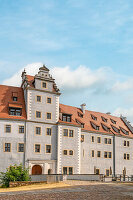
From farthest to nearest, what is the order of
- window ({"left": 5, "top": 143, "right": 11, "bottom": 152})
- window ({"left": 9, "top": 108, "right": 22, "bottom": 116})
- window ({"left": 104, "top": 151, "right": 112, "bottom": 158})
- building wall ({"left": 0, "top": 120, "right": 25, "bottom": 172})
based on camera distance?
window ({"left": 104, "top": 151, "right": 112, "bottom": 158}) → window ({"left": 9, "top": 108, "right": 22, "bottom": 116}) → window ({"left": 5, "top": 143, "right": 11, "bottom": 152}) → building wall ({"left": 0, "top": 120, "right": 25, "bottom": 172})

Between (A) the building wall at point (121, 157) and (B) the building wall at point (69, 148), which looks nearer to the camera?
(B) the building wall at point (69, 148)

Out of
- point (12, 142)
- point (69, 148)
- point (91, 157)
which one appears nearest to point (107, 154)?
point (91, 157)

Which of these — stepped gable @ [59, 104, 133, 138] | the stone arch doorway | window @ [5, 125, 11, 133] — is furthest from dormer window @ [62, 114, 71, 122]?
window @ [5, 125, 11, 133]

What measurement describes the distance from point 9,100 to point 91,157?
62.0ft

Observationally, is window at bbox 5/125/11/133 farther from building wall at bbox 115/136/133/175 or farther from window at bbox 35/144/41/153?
building wall at bbox 115/136/133/175

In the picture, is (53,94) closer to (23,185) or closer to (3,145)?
(3,145)

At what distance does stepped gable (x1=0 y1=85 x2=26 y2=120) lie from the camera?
38688 mm

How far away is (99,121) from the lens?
179ft

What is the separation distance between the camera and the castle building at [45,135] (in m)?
38.1

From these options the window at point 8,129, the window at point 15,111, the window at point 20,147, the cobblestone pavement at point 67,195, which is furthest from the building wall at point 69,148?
the cobblestone pavement at point 67,195

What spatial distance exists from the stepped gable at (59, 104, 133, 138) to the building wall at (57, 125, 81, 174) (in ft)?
9.78

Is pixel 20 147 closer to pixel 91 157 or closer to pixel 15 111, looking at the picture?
pixel 15 111

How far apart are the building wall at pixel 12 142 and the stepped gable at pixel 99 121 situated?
36.7 feet

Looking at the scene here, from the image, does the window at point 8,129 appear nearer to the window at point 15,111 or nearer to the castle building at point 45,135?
the castle building at point 45,135
